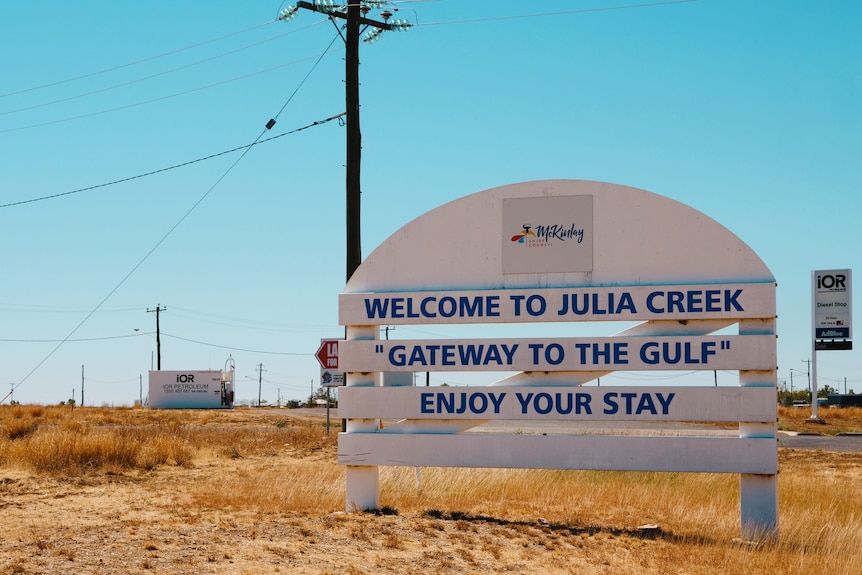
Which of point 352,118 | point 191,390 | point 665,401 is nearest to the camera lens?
point 665,401

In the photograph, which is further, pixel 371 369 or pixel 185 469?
pixel 185 469

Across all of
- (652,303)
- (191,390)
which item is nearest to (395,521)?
(652,303)

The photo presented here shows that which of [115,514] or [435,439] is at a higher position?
[435,439]

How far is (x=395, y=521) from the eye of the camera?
408 inches

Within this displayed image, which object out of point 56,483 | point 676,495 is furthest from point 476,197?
point 56,483

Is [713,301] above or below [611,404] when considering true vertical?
above

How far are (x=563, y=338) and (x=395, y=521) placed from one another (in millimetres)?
2669

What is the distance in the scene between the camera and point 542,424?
39.9 meters

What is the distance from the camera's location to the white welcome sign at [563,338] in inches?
409

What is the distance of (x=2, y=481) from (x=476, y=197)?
8933mm

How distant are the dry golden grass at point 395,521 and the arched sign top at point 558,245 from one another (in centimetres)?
263

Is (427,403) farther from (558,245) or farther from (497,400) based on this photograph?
(558,245)

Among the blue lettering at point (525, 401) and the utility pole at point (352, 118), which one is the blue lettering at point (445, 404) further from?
the utility pole at point (352, 118)

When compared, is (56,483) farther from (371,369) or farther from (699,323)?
(699,323)
